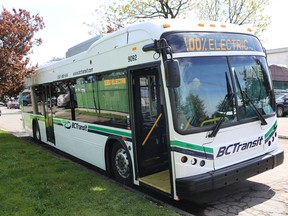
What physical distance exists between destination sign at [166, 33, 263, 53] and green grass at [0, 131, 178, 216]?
251 centimetres

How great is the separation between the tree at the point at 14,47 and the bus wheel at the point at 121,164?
24.9ft

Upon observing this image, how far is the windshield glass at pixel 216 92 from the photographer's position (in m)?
4.71

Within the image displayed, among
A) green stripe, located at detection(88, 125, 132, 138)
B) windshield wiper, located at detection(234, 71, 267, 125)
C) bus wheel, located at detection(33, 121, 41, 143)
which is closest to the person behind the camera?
windshield wiper, located at detection(234, 71, 267, 125)

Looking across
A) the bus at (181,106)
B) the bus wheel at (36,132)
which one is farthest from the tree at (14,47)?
the bus at (181,106)

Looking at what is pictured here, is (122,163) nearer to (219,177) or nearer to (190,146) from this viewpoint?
(190,146)

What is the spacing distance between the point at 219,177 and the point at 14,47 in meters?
11.6

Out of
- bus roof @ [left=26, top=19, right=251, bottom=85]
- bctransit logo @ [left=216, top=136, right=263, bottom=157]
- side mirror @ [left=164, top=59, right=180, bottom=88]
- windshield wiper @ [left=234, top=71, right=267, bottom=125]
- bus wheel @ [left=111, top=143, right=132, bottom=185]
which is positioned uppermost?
bus roof @ [left=26, top=19, right=251, bottom=85]

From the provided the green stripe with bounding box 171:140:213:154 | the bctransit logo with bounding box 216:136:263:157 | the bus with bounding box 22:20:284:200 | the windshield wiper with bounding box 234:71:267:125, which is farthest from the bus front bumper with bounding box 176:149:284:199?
the windshield wiper with bounding box 234:71:267:125

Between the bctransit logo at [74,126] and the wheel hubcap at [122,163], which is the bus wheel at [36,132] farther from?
the wheel hubcap at [122,163]

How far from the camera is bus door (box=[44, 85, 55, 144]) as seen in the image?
1027 centimetres

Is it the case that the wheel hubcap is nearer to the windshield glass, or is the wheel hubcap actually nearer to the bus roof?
the bus roof

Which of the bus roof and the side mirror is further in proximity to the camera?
the bus roof

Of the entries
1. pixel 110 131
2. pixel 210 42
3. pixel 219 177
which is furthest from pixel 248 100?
pixel 110 131

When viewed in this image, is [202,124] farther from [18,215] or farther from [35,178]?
[35,178]
